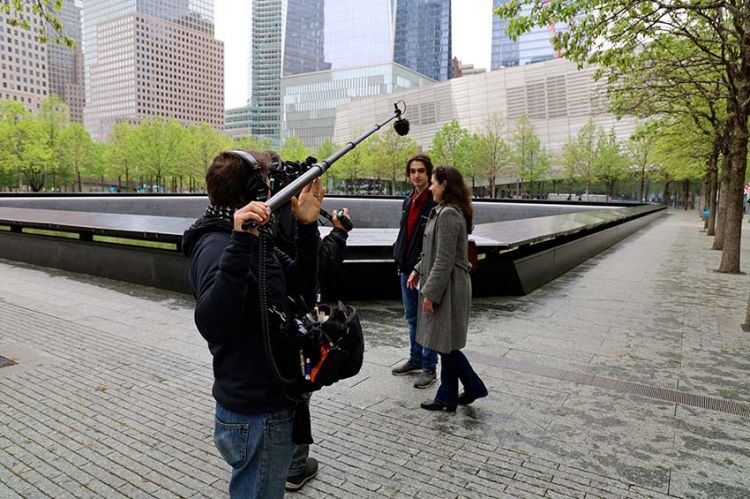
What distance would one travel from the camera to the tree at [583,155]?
58.2m

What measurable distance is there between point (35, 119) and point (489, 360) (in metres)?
59.2

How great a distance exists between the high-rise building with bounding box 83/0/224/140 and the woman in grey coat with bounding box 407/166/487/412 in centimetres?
15774

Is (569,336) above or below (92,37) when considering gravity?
below

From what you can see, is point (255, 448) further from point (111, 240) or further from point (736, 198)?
point (736, 198)

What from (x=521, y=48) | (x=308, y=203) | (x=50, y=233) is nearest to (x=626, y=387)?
(x=308, y=203)

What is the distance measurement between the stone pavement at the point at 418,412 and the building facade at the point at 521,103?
5951cm

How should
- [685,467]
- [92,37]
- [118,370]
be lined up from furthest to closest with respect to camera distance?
[92,37], [118,370], [685,467]

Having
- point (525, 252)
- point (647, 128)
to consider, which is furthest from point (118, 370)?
point (647, 128)

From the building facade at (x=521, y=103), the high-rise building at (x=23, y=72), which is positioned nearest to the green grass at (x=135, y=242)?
the building facade at (x=521, y=103)

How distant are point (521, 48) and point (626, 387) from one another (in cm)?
18680

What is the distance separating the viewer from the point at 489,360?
18.7 ft

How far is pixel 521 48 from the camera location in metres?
172

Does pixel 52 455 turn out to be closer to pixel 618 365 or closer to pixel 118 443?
pixel 118 443

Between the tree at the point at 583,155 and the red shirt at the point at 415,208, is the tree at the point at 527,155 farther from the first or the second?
the red shirt at the point at 415,208
